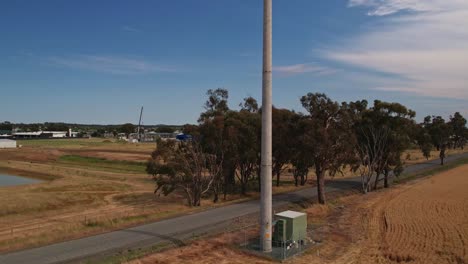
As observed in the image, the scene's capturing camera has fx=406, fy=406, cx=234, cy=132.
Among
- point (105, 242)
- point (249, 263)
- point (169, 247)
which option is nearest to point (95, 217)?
point (105, 242)

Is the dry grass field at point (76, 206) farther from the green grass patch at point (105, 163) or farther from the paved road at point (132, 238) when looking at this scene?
the green grass patch at point (105, 163)

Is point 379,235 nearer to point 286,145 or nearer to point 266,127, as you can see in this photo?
point 266,127

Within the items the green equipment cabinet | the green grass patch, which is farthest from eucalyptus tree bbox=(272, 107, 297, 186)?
the green grass patch

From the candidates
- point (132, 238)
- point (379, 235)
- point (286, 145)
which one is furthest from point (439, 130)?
point (132, 238)

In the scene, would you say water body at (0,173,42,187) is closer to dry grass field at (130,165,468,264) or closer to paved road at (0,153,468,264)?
paved road at (0,153,468,264)

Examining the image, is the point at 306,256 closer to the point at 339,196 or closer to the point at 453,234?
the point at 453,234

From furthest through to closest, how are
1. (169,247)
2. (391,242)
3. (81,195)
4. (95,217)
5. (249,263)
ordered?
(81,195) < (95,217) < (391,242) < (169,247) < (249,263)
